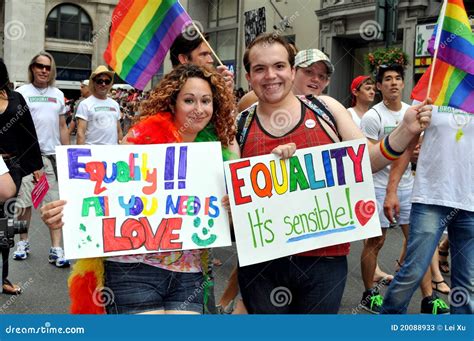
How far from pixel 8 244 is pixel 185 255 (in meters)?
0.71

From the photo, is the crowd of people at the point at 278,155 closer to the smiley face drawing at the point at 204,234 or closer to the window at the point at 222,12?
the smiley face drawing at the point at 204,234

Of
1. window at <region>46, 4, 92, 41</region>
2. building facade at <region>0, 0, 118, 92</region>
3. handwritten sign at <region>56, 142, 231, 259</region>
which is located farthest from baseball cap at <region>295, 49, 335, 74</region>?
window at <region>46, 4, 92, 41</region>

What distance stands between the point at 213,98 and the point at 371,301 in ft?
8.77

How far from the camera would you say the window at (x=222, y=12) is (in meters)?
26.3

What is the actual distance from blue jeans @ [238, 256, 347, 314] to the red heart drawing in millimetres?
193

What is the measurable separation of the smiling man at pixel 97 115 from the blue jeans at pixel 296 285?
186 inches

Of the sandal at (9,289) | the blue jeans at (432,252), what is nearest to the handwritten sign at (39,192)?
the blue jeans at (432,252)

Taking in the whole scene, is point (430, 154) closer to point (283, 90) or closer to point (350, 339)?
point (283, 90)

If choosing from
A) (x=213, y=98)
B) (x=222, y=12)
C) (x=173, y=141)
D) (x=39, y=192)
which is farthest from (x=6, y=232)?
(x=222, y=12)

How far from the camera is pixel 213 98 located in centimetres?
282

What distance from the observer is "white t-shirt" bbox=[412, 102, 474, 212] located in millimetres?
3736

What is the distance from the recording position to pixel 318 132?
9.04 feet

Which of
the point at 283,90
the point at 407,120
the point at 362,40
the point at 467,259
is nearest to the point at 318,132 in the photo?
the point at 283,90

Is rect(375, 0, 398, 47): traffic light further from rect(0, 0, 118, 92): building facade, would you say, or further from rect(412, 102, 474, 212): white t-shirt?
rect(0, 0, 118, 92): building facade
